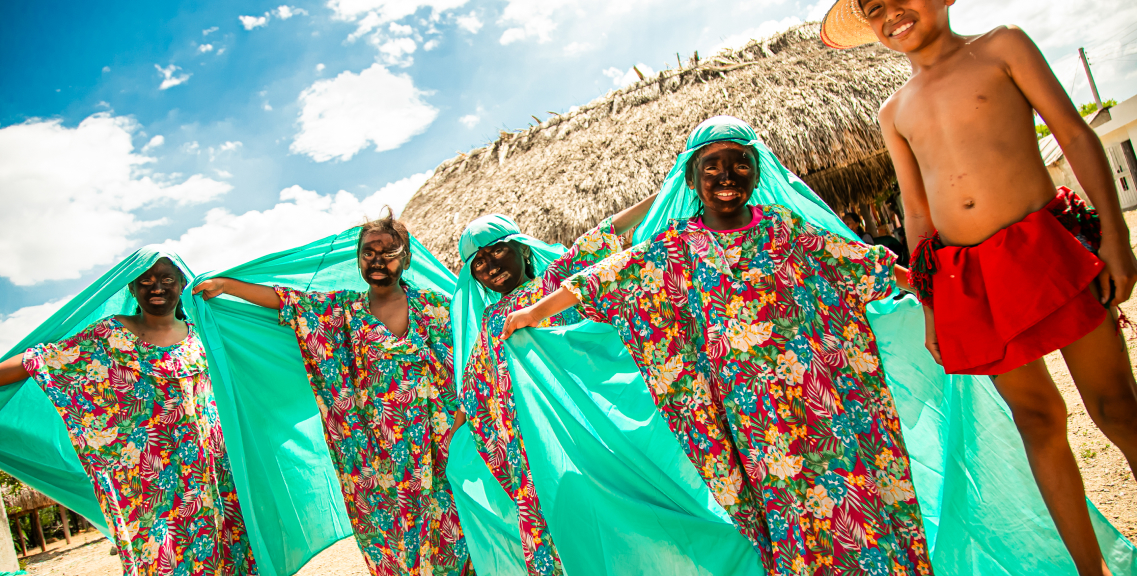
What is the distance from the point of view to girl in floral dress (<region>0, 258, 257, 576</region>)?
274cm

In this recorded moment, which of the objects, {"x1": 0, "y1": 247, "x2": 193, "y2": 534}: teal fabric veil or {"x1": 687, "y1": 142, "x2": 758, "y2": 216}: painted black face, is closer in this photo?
{"x1": 687, "y1": 142, "x2": 758, "y2": 216}: painted black face

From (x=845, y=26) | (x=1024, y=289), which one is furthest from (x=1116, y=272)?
(x=845, y=26)

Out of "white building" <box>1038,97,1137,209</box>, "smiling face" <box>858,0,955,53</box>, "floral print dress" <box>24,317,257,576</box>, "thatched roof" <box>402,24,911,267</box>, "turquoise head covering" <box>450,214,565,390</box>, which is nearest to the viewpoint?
"smiling face" <box>858,0,955,53</box>

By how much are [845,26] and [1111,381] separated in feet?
5.35

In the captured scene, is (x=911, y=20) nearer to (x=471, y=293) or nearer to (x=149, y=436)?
(x=471, y=293)

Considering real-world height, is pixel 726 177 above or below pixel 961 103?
above

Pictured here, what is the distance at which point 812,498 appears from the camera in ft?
6.59

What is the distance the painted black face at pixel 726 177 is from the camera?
2.26 m

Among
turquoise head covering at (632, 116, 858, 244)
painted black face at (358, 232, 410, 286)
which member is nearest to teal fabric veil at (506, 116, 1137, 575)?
turquoise head covering at (632, 116, 858, 244)

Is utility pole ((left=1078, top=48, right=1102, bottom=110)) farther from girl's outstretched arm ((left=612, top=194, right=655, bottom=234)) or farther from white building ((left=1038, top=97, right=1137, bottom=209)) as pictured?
girl's outstretched arm ((left=612, top=194, right=655, bottom=234))

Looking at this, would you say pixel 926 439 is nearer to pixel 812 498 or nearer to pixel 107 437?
pixel 812 498

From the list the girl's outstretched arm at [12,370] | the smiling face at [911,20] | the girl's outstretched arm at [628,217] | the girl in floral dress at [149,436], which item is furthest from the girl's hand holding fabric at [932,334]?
the girl's outstretched arm at [12,370]

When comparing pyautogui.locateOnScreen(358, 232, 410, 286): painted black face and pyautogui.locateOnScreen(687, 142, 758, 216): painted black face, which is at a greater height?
pyautogui.locateOnScreen(358, 232, 410, 286): painted black face

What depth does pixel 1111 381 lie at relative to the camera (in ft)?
5.69
